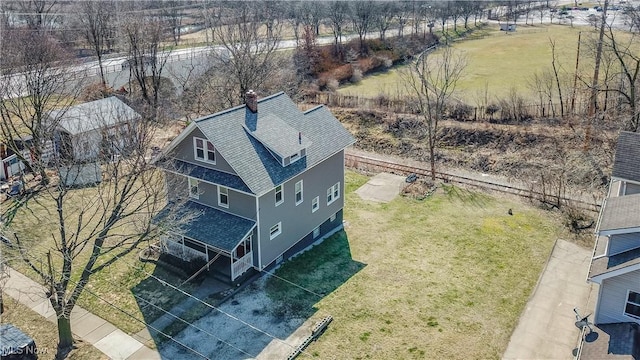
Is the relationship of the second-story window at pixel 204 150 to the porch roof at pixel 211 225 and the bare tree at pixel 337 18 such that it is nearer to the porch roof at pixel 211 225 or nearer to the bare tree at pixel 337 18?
the porch roof at pixel 211 225

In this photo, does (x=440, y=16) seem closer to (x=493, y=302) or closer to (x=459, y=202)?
(x=459, y=202)

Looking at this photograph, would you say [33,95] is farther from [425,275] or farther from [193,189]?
[425,275]

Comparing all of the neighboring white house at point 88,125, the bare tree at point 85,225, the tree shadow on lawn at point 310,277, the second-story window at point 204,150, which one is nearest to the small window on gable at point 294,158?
the second-story window at point 204,150

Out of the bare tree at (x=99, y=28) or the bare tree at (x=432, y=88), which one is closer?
the bare tree at (x=432, y=88)

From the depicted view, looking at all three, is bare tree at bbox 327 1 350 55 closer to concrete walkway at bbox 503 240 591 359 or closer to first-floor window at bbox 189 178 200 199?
first-floor window at bbox 189 178 200 199

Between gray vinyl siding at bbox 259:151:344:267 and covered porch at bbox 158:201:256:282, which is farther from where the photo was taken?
gray vinyl siding at bbox 259:151:344:267

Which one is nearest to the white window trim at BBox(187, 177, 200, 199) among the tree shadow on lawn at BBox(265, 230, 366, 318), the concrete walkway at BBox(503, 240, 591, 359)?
the tree shadow on lawn at BBox(265, 230, 366, 318)
